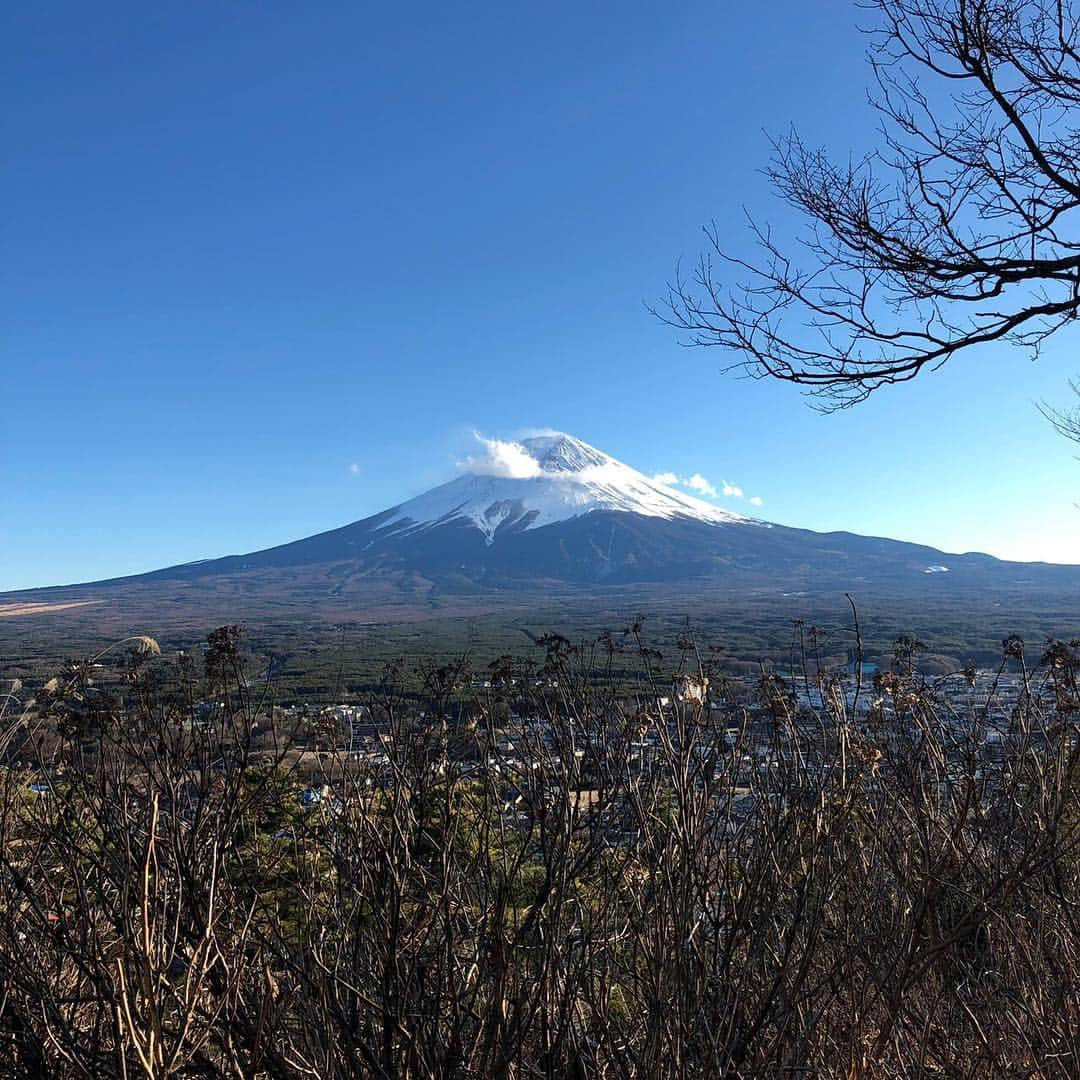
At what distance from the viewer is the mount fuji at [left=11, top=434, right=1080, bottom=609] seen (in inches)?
4569

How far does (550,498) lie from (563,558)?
134 feet

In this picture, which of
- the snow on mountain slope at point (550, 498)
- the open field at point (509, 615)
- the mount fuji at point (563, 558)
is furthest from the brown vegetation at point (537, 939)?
the snow on mountain slope at point (550, 498)

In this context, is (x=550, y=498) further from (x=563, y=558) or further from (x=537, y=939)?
(x=537, y=939)

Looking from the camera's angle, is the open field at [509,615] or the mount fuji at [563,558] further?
the mount fuji at [563,558]

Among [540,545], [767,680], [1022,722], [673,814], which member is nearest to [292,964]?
[673,814]

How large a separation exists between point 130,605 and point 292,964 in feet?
392

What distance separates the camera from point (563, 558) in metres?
140

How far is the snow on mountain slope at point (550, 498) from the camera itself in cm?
16550

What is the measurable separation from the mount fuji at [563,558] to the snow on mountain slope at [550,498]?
0.48 metres

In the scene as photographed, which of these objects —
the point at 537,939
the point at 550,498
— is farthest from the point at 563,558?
the point at 537,939

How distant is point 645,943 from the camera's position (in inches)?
71.6

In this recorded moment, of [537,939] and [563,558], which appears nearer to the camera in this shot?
[537,939]

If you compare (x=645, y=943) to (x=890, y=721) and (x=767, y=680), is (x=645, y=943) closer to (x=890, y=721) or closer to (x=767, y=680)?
(x=767, y=680)

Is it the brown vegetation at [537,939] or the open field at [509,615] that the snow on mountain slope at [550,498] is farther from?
the brown vegetation at [537,939]
